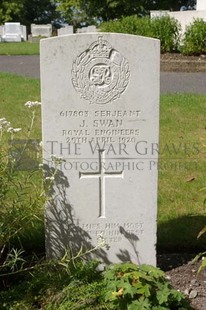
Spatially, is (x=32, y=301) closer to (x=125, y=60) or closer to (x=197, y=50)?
(x=125, y=60)

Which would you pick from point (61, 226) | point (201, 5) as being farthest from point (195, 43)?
point (61, 226)

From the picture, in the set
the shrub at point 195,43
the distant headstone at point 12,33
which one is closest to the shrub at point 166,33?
the shrub at point 195,43

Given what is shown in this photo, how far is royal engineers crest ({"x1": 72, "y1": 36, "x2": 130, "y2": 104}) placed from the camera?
3.84 metres

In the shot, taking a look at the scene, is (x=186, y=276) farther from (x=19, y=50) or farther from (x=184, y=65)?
(x=19, y=50)

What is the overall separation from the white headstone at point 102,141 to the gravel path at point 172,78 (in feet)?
23.3

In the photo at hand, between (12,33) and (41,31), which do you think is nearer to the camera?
(12,33)

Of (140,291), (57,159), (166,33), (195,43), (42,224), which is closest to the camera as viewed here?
(140,291)

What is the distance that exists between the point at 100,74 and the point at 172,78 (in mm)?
9159

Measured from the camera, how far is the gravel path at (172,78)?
11188 mm

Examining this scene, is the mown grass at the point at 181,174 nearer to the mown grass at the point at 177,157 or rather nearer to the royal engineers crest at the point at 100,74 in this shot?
the mown grass at the point at 177,157

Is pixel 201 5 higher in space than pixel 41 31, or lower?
higher

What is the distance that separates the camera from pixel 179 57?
14.7m

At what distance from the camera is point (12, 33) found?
122 ft

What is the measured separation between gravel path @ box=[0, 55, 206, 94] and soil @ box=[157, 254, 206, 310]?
6.78 meters
